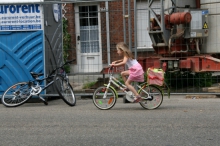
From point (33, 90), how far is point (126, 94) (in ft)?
7.30

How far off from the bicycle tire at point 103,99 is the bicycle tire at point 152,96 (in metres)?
0.58

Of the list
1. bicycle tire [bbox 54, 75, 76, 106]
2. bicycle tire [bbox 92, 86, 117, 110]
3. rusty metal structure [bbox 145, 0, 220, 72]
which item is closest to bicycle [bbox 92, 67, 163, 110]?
bicycle tire [bbox 92, 86, 117, 110]

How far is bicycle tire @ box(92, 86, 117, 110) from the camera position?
8906 mm

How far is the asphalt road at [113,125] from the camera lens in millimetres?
6270

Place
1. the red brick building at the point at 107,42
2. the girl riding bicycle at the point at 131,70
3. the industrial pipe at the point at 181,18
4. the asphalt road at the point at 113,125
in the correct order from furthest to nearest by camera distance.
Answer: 1. the red brick building at the point at 107,42
2. the industrial pipe at the point at 181,18
3. the girl riding bicycle at the point at 131,70
4. the asphalt road at the point at 113,125

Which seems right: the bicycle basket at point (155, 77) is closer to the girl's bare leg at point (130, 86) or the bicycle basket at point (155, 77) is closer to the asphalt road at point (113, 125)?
the girl's bare leg at point (130, 86)

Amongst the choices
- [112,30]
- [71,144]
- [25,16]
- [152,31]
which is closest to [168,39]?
[152,31]

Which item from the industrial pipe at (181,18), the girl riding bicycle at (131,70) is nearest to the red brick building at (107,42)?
the industrial pipe at (181,18)

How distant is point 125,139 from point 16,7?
519 cm

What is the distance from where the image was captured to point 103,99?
898cm

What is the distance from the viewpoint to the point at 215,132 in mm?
6691

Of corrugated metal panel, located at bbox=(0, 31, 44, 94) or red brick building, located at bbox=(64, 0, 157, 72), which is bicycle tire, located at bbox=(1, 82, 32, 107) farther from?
red brick building, located at bbox=(64, 0, 157, 72)

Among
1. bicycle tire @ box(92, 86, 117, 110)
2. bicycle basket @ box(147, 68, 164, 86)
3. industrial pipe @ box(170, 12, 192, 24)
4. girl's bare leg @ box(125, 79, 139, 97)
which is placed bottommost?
bicycle tire @ box(92, 86, 117, 110)

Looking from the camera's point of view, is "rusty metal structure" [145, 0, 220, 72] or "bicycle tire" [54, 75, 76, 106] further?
"rusty metal structure" [145, 0, 220, 72]
